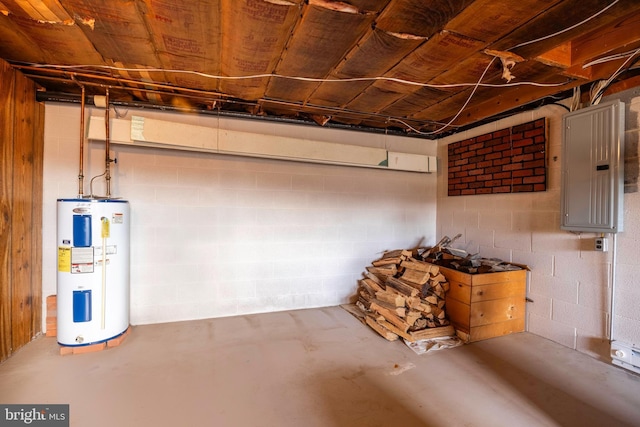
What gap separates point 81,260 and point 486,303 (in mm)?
3649

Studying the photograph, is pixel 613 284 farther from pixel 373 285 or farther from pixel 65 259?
pixel 65 259

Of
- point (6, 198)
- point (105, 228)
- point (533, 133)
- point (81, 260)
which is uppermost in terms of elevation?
point (533, 133)

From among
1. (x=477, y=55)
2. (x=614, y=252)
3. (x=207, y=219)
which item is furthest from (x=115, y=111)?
(x=614, y=252)

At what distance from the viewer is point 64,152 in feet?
9.29

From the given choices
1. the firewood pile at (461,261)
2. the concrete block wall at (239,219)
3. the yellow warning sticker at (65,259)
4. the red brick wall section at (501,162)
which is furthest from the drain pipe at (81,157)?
the red brick wall section at (501,162)

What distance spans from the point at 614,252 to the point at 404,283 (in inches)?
67.3

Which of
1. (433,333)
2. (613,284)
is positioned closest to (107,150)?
(433,333)

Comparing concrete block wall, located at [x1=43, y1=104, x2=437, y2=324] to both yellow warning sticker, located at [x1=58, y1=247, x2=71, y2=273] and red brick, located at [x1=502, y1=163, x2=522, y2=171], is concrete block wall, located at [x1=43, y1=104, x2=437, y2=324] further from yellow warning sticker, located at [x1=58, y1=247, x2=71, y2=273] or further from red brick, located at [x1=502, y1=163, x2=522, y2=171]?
red brick, located at [x1=502, y1=163, x2=522, y2=171]

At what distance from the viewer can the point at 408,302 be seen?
2.85 meters

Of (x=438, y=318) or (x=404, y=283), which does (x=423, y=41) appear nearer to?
(x=404, y=283)

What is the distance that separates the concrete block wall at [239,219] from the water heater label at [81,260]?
2.12ft

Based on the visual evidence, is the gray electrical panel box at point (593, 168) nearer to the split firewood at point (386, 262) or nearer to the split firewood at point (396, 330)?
the split firewood at point (386, 262)

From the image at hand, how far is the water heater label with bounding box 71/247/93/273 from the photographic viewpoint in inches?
92.9

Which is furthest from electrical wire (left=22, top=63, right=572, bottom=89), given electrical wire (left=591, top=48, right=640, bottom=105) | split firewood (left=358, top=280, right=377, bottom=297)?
split firewood (left=358, top=280, right=377, bottom=297)
